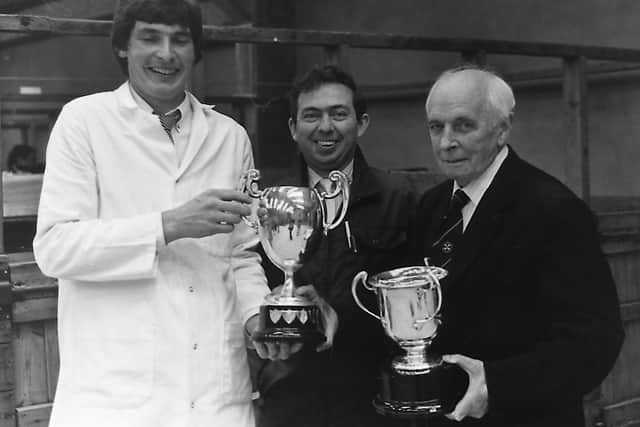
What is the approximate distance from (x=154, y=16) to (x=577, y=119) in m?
2.63

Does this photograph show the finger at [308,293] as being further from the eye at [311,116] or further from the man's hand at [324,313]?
the eye at [311,116]

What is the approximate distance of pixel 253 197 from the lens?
7.13 ft

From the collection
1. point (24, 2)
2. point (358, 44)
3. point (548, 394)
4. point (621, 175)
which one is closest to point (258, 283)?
point (548, 394)

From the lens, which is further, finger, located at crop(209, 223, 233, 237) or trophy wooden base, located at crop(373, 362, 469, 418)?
trophy wooden base, located at crop(373, 362, 469, 418)

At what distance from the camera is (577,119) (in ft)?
13.7

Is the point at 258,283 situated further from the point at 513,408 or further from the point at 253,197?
the point at 513,408

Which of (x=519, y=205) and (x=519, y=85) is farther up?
(x=519, y=85)

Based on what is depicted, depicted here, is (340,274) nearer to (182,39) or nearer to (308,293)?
(308,293)

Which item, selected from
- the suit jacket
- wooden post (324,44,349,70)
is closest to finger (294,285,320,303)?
the suit jacket

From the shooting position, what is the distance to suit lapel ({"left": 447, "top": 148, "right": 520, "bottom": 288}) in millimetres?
2238

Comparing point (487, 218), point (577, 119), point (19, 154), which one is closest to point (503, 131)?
point (487, 218)

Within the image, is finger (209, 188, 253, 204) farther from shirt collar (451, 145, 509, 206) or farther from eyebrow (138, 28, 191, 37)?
shirt collar (451, 145, 509, 206)

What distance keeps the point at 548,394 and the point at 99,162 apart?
1208 mm

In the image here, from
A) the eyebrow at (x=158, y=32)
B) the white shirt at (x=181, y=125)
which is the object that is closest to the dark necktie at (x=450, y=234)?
the white shirt at (x=181, y=125)
